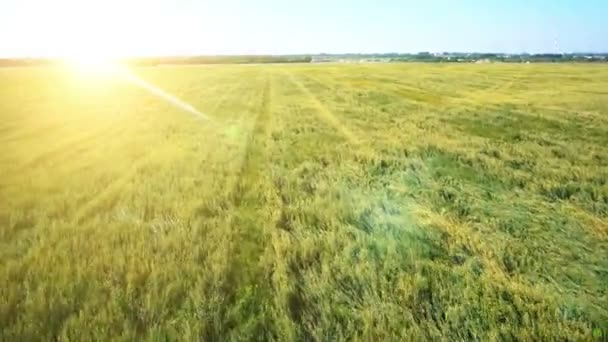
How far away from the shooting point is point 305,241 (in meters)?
5.62

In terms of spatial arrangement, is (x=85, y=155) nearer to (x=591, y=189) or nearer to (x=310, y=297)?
(x=310, y=297)

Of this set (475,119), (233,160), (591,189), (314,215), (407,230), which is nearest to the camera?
(407,230)

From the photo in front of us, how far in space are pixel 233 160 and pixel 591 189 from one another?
7.18 meters

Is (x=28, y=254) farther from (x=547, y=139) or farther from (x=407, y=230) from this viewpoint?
(x=547, y=139)

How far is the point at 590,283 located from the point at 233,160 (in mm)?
7602

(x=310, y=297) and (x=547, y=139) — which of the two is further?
(x=547, y=139)

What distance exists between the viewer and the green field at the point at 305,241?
397 centimetres

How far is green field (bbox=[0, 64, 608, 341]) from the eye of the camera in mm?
3971

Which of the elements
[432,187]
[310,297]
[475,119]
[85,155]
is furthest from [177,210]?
[475,119]

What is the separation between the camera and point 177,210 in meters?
6.93

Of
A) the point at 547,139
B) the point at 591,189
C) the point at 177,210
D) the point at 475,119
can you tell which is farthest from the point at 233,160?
the point at 475,119

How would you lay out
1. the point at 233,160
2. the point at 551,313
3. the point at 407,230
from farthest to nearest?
1. the point at 233,160
2. the point at 407,230
3. the point at 551,313

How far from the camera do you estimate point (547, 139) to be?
1307 cm

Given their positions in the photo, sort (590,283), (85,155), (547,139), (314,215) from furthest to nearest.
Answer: (547,139)
(85,155)
(314,215)
(590,283)
